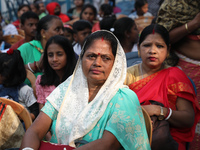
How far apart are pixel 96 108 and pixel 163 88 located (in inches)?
31.8

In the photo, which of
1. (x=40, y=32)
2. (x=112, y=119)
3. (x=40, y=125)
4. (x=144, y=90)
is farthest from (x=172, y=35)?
(x=40, y=32)

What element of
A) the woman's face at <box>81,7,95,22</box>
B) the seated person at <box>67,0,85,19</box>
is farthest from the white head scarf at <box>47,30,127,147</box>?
the seated person at <box>67,0,85,19</box>

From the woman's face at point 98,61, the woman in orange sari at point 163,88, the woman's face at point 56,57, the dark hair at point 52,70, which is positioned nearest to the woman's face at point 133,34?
the dark hair at point 52,70

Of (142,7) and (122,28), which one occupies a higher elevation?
(122,28)

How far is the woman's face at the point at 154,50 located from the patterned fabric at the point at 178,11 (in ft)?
1.28

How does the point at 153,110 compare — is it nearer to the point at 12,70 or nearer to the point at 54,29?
the point at 12,70

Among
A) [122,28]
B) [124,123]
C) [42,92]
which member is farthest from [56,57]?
[124,123]

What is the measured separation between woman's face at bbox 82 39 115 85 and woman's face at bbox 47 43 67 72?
1219 mm

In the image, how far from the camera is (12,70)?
3211mm

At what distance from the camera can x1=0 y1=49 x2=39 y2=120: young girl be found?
312 cm

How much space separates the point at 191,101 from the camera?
2490 millimetres

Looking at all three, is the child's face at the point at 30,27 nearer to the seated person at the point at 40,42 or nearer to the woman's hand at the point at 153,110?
the seated person at the point at 40,42

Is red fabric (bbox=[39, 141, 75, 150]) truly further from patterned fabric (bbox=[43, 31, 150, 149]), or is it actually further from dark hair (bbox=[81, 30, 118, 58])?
dark hair (bbox=[81, 30, 118, 58])

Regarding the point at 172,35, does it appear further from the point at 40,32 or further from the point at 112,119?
the point at 40,32
